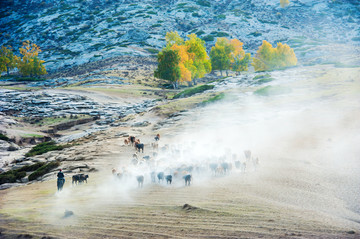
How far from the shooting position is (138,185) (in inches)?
531

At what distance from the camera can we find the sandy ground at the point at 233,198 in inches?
327

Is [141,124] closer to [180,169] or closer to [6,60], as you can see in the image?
[180,169]

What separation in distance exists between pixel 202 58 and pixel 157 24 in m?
86.6

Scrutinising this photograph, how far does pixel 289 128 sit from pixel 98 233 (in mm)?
19228

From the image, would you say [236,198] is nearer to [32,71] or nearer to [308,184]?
[308,184]

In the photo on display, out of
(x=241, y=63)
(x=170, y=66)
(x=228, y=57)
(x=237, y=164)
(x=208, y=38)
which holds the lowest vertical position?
(x=237, y=164)

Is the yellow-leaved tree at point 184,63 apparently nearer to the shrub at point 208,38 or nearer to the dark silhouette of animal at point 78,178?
the dark silhouette of animal at point 78,178

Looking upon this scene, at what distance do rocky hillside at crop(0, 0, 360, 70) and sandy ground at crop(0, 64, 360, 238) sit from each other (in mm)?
94859

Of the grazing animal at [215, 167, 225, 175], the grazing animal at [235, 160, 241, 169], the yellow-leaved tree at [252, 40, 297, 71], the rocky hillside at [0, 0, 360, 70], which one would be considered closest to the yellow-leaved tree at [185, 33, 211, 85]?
the yellow-leaved tree at [252, 40, 297, 71]

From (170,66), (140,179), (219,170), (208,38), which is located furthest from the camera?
(208,38)

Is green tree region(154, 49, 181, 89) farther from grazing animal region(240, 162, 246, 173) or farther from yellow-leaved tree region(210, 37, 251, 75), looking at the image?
grazing animal region(240, 162, 246, 173)

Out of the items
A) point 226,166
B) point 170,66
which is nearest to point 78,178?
point 226,166

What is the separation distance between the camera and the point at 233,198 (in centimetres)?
1051

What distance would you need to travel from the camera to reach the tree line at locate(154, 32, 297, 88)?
6638cm
